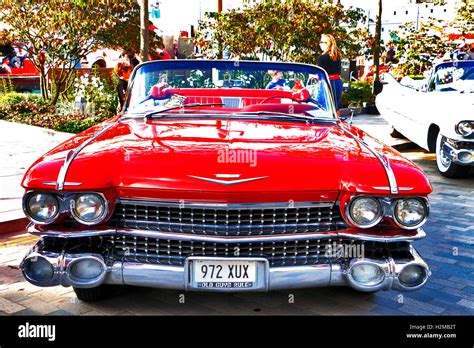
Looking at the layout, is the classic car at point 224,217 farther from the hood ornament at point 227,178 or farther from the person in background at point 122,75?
the person in background at point 122,75

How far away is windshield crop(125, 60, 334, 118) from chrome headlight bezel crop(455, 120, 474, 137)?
3.41m

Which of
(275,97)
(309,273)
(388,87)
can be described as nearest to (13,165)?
(275,97)

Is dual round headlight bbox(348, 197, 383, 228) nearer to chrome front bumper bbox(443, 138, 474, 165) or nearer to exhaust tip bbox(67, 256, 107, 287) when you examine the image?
exhaust tip bbox(67, 256, 107, 287)

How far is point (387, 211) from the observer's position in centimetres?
A: 316

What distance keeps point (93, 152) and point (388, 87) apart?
332 inches

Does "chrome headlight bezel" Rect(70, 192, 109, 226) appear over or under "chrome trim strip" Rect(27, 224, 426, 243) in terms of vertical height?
over

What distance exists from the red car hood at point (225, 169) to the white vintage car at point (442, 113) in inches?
175

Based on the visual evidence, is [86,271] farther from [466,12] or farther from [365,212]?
[466,12]

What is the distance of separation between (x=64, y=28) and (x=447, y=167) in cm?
840

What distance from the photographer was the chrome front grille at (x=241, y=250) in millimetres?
3107

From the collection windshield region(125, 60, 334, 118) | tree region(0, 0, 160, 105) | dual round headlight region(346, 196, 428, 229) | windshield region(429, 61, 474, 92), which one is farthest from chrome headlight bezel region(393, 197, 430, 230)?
tree region(0, 0, 160, 105)

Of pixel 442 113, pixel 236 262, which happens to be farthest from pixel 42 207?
pixel 442 113

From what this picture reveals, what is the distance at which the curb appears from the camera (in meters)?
5.30

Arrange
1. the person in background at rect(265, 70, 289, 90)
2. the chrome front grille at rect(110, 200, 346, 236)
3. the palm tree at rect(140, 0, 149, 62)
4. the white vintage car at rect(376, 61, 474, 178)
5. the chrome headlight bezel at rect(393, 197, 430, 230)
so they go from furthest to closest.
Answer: the palm tree at rect(140, 0, 149, 62) → the white vintage car at rect(376, 61, 474, 178) → the person in background at rect(265, 70, 289, 90) → the chrome headlight bezel at rect(393, 197, 430, 230) → the chrome front grille at rect(110, 200, 346, 236)
